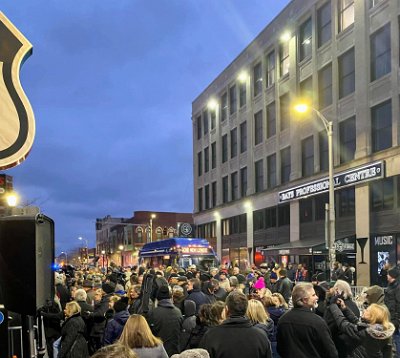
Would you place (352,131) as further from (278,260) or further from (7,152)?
(7,152)

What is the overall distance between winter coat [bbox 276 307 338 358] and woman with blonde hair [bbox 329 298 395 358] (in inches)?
49.6

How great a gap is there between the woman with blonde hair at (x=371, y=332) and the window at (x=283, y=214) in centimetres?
3041

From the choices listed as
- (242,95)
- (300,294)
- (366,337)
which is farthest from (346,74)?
(300,294)

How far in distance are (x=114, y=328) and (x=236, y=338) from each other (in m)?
2.75

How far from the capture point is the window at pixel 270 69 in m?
40.2

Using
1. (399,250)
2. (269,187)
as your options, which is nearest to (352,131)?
(399,250)

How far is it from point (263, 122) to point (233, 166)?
285 inches

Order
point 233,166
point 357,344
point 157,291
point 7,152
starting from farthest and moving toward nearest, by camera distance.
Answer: point 233,166
point 157,291
point 357,344
point 7,152

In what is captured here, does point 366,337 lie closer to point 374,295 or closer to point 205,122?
point 374,295

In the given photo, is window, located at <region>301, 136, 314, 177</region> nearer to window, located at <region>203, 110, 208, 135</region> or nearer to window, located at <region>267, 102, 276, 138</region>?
window, located at <region>267, 102, 276, 138</region>

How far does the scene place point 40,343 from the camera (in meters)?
4.14

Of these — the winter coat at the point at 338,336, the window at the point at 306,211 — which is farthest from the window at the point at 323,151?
the winter coat at the point at 338,336

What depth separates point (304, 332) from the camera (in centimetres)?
544

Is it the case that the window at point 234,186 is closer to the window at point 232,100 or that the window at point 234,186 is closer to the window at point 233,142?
the window at point 233,142
